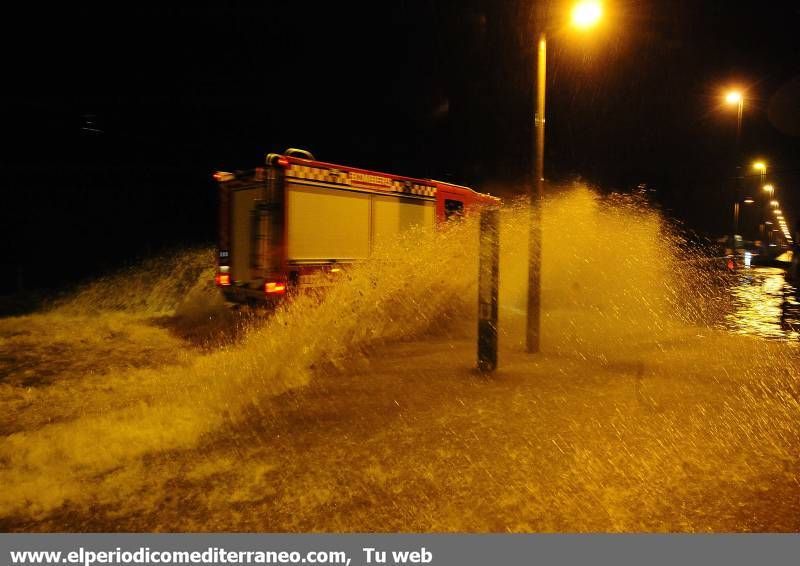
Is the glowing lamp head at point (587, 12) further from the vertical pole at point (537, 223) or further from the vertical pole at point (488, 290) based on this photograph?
the vertical pole at point (488, 290)

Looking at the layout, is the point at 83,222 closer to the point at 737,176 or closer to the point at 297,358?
the point at 297,358

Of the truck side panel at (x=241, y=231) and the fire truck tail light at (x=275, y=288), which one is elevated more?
the truck side panel at (x=241, y=231)

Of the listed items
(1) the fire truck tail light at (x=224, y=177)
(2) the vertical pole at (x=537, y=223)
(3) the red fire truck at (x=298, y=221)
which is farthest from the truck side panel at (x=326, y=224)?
(2) the vertical pole at (x=537, y=223)

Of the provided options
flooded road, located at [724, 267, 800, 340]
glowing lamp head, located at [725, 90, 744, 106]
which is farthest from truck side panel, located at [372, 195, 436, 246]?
glowing lamp head, located at [725, 90, 744, 106]

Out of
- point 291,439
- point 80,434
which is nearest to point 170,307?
point 80,434

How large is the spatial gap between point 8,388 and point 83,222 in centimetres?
1435

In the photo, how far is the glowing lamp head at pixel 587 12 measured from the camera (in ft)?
25.3

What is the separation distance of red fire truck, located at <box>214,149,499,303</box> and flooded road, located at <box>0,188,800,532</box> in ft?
1.76

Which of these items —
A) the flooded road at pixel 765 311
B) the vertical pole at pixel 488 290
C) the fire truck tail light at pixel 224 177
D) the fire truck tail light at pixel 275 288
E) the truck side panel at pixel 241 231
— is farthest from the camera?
the flooded road at pixel 765 311

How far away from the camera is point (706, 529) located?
3330mm

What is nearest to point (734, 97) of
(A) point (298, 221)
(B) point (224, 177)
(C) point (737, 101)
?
(C) point (737, 101)

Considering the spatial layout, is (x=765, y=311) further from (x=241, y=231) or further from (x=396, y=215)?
(x=241, y=231)

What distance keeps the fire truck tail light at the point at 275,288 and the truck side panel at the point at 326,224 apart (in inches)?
18.0

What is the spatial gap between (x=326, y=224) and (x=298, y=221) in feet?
1.93
